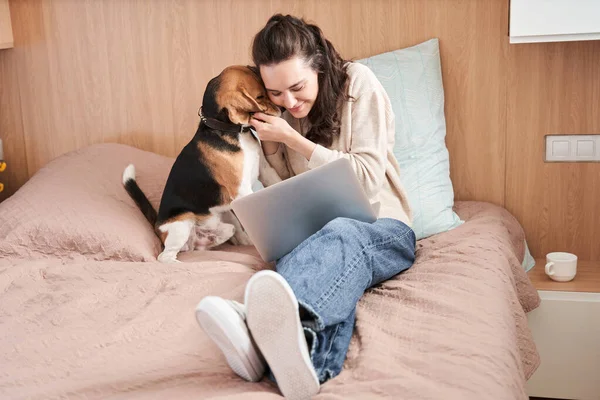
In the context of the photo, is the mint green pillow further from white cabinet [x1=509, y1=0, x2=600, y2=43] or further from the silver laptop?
the silver laptop

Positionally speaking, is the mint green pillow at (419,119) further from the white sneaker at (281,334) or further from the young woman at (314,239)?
the white sneaker at (281,334)

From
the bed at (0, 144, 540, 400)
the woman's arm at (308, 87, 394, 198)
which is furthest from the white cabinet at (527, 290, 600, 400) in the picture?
the woman's arm at (308, 87, 394, 198)

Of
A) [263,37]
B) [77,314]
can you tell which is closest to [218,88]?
[263,37]

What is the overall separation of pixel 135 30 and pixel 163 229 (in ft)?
3.15

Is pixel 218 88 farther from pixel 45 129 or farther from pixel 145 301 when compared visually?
pixel 45 129

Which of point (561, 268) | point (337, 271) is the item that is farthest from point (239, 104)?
point (561, 268)

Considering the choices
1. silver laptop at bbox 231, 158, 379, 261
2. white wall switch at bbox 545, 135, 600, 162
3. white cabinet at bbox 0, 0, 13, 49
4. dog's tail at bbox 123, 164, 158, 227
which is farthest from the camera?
white cabinet at bbox 0, 0, 13, 49

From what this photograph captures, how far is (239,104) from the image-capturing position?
179 cm

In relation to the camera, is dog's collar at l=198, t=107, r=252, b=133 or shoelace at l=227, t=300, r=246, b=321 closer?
shoelace at l=227, t=300, r=246, b=321

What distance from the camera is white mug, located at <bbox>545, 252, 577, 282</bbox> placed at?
203 centimetres

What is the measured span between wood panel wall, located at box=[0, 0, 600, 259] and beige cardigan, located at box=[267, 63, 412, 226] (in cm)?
52

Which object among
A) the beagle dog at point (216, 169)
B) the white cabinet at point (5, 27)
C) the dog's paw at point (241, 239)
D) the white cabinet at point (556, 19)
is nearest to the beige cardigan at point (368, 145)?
the beagle dog at point (216, 169)

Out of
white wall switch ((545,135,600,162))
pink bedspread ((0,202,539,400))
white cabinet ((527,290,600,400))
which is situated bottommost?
white cabinet ((527,290,600,400))

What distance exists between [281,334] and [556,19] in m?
1.35
